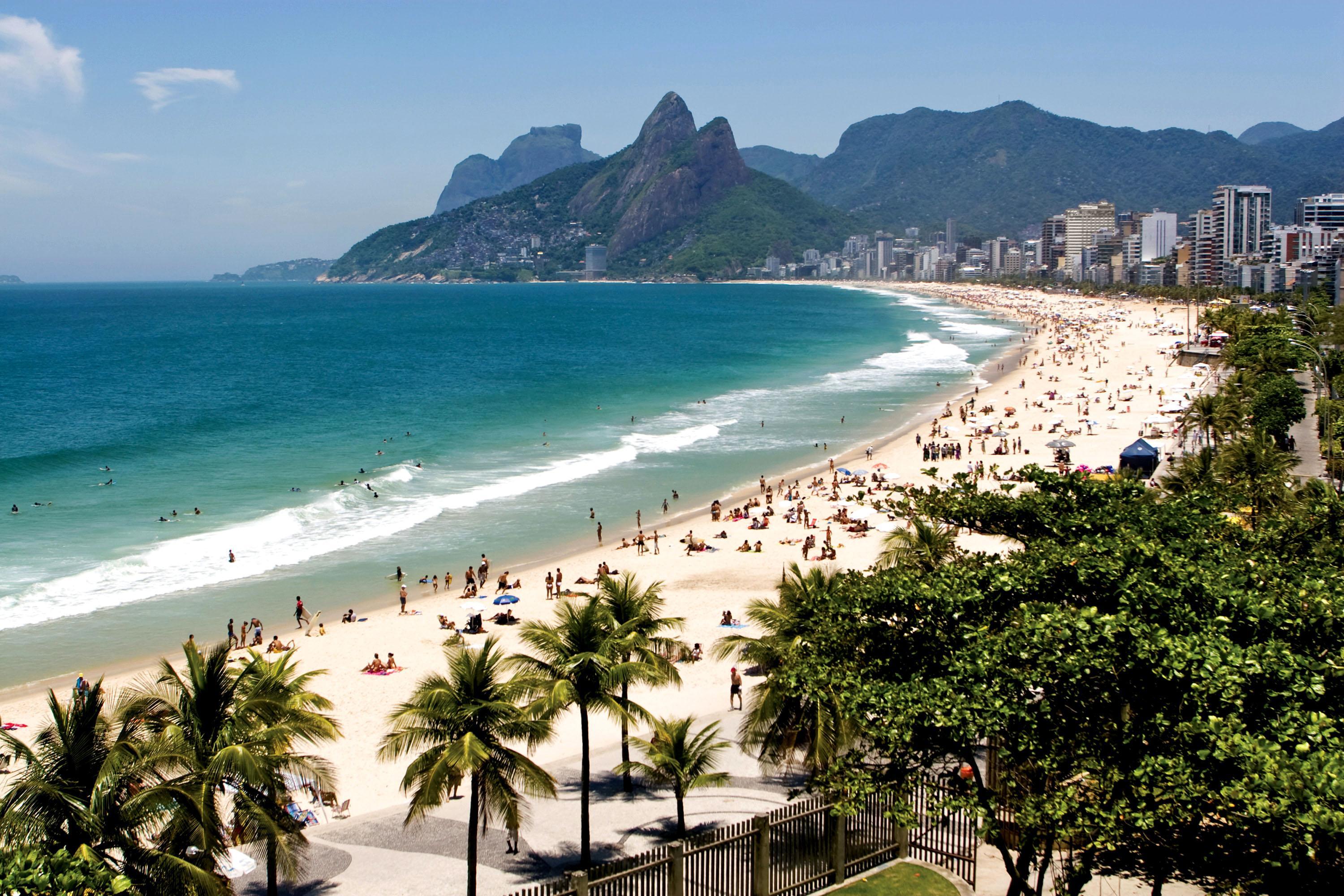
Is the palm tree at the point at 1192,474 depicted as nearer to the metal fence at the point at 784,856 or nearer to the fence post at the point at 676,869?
the metal fence at the point at 784,856

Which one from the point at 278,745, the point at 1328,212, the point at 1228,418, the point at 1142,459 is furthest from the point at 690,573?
the point at 1328,212

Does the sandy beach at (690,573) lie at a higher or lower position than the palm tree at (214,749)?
lower

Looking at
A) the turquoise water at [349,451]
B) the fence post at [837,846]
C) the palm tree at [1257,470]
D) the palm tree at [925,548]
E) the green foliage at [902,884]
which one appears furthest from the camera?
the turquoise water at [349,451]

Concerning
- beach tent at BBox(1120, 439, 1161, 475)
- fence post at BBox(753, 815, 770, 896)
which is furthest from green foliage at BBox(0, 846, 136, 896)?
beach tent at BBox(1120, 439, 1161, 475)

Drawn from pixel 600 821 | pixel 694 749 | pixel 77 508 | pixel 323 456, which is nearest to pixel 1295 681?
pixel 694 749

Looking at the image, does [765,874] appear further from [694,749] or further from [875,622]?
[875,622]

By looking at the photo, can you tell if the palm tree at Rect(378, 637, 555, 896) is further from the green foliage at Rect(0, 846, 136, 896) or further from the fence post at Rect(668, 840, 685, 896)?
the green foliage at Rect(0, 846, 136, 896)

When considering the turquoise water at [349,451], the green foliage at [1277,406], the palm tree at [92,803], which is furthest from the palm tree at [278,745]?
the green foliage at [1277,406]
